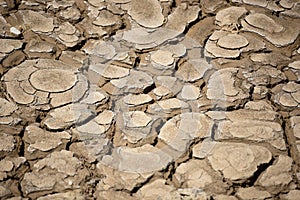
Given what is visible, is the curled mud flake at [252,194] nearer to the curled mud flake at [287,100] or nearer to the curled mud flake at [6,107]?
the curled mud flake at [287,100]

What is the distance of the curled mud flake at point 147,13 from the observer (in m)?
1.92

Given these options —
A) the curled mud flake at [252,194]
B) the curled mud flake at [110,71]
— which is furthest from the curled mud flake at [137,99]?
the curled mud flake at [252,194]

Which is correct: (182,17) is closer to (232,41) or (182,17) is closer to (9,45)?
(232,41)

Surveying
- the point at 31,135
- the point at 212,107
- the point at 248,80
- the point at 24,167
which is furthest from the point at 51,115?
the point at 248,80

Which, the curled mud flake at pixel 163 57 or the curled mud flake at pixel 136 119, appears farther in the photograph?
the curled mud flake at pixel 163 57

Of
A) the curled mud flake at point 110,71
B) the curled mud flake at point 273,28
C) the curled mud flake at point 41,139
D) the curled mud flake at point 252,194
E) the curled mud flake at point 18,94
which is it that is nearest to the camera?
the curled mud flake at point 252,194

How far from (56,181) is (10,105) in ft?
1.10

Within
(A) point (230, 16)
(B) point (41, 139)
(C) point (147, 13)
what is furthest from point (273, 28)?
(B) point (41, 139)

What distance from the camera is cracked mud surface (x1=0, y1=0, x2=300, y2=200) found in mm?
1457

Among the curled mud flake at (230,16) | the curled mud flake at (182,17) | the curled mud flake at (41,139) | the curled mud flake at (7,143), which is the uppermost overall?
the curled mud flake at (230,16)

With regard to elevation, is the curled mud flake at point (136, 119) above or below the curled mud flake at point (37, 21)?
below

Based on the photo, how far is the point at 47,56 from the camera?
1.81m

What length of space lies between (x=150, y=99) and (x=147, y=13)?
0.43 m

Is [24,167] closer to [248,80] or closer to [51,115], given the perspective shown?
[51,115]
